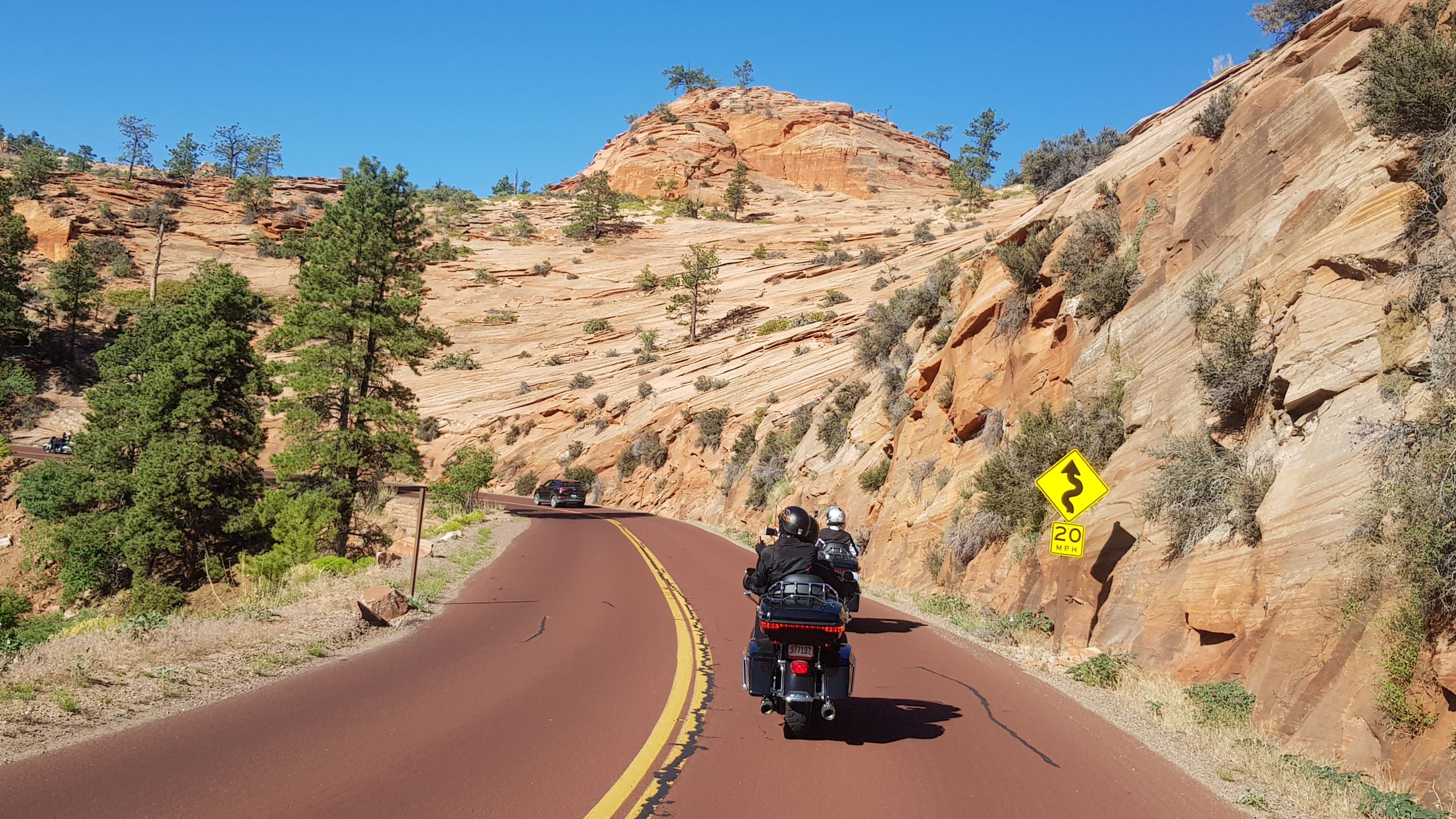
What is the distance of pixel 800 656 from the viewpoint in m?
6.59

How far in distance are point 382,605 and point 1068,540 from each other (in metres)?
8.91

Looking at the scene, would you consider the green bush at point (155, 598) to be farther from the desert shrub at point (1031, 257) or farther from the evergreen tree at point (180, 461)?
the desert shrub at point (1031, 257)

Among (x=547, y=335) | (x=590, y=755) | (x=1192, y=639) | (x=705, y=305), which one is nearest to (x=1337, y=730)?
(x=1192, y=639)

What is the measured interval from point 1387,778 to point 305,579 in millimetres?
15657

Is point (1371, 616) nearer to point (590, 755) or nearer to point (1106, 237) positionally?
point (590, 755)

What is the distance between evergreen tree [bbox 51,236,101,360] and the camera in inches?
2520

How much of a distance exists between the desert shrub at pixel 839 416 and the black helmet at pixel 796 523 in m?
22.4

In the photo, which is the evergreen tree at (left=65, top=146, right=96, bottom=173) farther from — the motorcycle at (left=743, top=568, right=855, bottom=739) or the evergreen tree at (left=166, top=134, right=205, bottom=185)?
the motorcycle at (left=743, top=568, right=855, bottom=739)

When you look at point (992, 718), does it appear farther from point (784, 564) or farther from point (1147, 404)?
point (1147, 404)

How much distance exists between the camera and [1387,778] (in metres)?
6.05

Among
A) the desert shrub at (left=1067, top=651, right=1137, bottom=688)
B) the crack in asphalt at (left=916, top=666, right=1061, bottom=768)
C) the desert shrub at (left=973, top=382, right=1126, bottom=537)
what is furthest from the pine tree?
the desert shrub at (left=1067, top=651, right=1137, bottom=688)

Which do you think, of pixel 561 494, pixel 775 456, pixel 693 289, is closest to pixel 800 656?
pixel 775 456

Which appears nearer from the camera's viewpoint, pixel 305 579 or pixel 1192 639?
pixel 1192 639

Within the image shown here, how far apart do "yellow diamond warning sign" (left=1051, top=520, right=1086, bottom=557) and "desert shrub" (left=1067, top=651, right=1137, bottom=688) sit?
1.49 meters
